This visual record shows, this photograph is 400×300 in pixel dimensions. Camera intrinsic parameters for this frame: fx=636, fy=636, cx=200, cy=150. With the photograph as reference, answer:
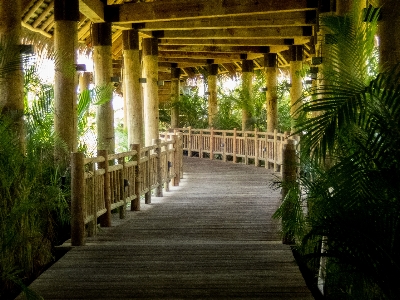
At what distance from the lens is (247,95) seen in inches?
751

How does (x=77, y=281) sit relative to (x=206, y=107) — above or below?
below

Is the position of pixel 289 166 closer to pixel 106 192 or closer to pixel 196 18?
pixel 106 192

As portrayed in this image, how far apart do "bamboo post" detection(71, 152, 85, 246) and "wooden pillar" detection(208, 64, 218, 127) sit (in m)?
14.4

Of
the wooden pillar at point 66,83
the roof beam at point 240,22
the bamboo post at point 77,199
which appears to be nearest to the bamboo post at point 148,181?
the wooden pillar at point 66,83

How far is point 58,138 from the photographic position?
803 cm

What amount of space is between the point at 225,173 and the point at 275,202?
5.20m

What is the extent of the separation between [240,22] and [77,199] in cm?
722

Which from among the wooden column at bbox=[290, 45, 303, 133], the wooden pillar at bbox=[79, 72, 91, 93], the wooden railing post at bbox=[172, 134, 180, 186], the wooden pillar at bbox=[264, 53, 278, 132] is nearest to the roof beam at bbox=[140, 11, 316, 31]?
the wooden railing post at bbox=[172, 134, 180, 186]

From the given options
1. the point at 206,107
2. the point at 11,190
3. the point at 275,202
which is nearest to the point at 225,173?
the point at 275,202

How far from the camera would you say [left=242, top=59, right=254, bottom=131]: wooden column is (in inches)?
753

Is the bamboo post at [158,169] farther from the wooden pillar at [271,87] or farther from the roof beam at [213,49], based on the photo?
the wooden pillar at [271,87]

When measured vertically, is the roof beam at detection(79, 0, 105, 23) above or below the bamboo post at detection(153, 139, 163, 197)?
above

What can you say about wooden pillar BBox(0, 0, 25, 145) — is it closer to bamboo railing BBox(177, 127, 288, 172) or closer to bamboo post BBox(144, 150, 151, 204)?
bamboo post BBox(144, 150, 151, 204)

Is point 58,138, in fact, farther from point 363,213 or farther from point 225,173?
point 225,173
